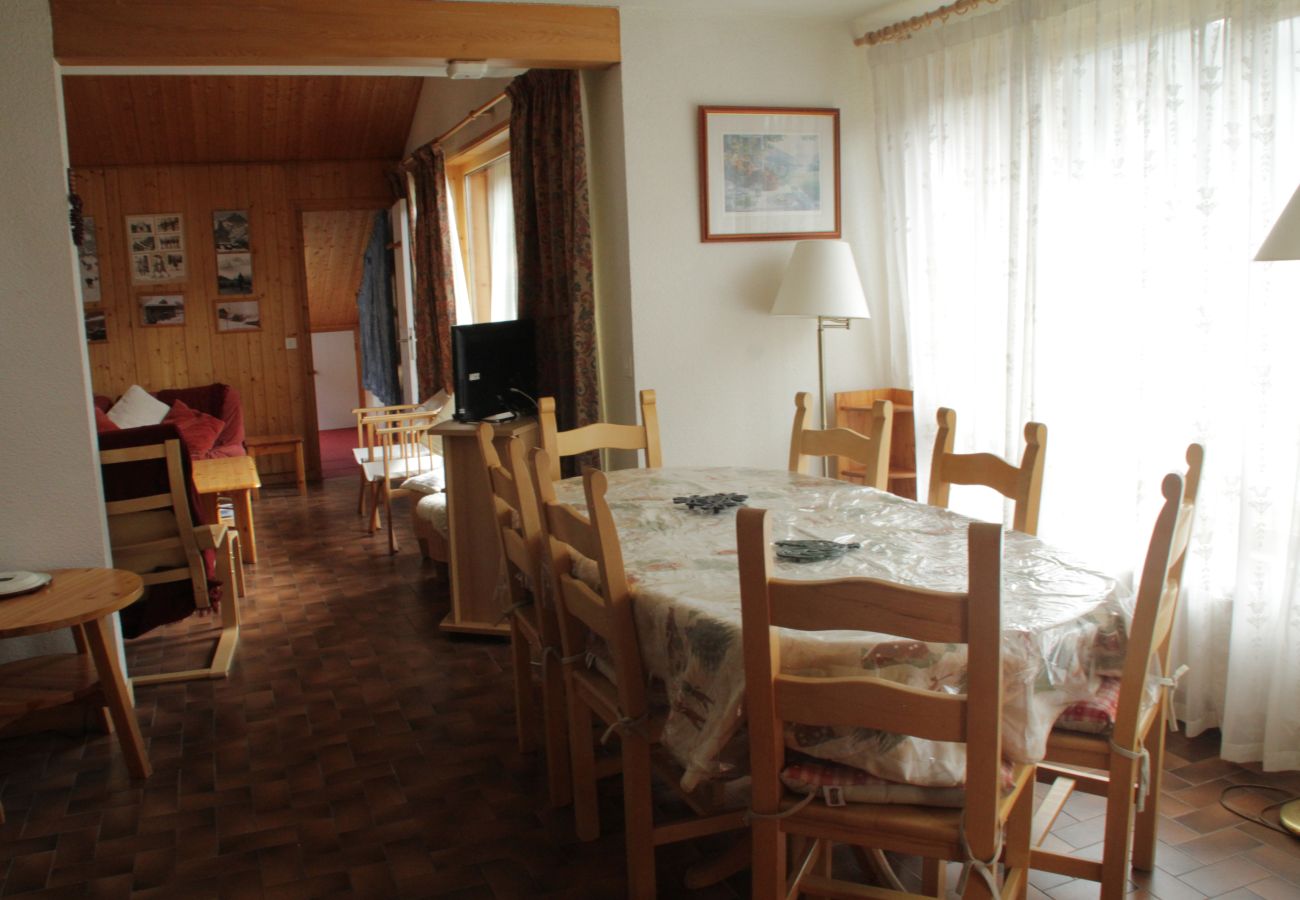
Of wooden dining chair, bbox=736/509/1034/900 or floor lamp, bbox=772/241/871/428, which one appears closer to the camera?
wooden dining chair, bbox=736/509/1034/900

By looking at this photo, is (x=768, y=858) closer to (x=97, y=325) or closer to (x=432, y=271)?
(x=432, y=271)

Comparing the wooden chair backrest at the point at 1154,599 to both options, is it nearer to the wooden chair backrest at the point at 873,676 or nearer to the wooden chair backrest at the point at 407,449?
the wooden chair backrest at the point at 873,676

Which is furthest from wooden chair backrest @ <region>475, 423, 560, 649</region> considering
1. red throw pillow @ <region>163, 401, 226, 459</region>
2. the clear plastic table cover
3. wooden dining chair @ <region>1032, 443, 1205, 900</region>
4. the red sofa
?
the red sofa

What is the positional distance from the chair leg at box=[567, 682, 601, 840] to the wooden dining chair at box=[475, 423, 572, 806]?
0.16 metres

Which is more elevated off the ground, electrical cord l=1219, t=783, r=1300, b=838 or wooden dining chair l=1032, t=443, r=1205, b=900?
wooden dining chair l=1032, t=443, r=1205, b=900

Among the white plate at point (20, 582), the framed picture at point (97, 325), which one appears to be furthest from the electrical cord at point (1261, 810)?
the framed picture at point (97, 325)

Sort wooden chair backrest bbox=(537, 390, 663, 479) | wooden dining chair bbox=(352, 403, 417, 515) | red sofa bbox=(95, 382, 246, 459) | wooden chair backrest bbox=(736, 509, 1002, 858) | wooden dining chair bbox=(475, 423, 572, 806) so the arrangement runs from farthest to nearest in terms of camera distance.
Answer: red sofa bbox=(95, 382, 246, 459), wooden dining chair bbox=(352, 403, 417, 515), wooden chair backrest bbox=(537, 390, 663, 479), wooden dining chair bbox=(475, 423, 572, 806), wooden chair backrest bbox=(736, 509, 1002, 858)

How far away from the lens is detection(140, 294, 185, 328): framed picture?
8078 mm

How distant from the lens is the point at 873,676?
1.84 m

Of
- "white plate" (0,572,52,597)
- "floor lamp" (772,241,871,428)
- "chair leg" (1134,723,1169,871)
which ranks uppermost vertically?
"floor lamp" (772,241,871,428)

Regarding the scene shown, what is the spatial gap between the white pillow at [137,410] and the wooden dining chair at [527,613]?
5.25 metres

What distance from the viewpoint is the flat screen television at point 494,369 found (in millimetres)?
4492

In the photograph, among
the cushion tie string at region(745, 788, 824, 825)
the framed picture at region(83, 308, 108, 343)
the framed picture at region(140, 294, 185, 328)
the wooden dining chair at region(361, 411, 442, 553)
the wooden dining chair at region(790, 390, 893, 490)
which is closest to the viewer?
the cushion tie string at region(745, 788, 824, 825)

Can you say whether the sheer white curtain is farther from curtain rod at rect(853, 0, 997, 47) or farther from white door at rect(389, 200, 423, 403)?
white door at rect(389, 200, 423, 403)
